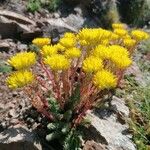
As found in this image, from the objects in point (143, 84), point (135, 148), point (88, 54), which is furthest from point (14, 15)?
point (135, 148)

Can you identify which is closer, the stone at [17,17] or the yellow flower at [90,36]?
the yellow flower at [90,36]

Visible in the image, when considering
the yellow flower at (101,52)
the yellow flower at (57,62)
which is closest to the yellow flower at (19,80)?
the yellow flower at (57,62)

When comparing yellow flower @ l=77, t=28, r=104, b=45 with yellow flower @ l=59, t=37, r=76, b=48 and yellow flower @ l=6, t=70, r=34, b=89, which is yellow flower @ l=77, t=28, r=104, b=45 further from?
yellow flower @ l=6, t=70, r=34, b=89

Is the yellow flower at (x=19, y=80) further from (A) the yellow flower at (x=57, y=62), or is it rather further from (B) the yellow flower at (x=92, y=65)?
(B) the yellow flower at (x=92, y=65)

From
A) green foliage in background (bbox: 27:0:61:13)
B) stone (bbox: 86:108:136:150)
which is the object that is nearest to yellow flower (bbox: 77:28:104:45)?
A: stone (bbox: 86:108:136:150)

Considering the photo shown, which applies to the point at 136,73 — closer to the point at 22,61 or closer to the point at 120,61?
the point at 120,61

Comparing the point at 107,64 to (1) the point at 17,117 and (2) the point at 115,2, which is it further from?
(2) the point at 115,2
